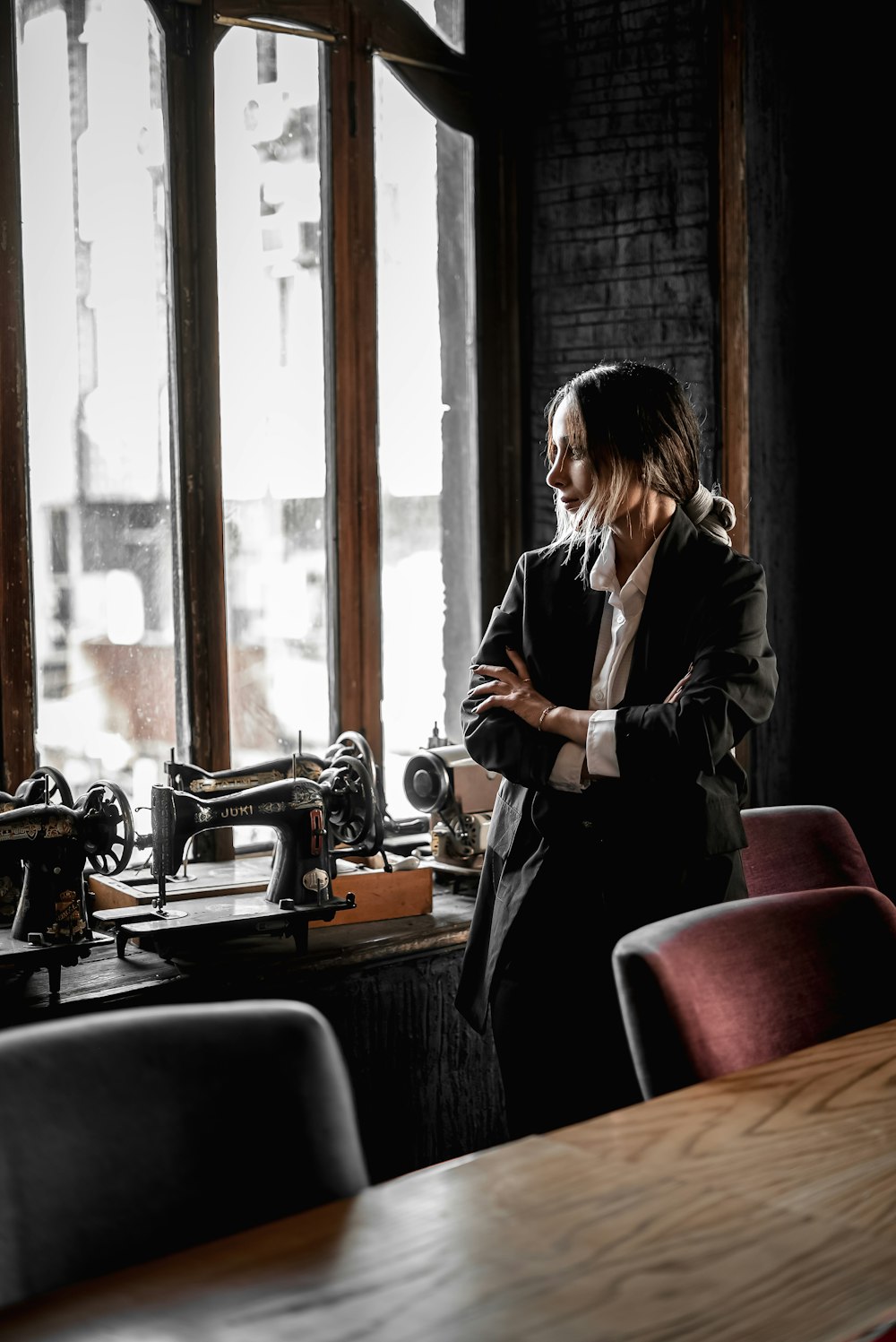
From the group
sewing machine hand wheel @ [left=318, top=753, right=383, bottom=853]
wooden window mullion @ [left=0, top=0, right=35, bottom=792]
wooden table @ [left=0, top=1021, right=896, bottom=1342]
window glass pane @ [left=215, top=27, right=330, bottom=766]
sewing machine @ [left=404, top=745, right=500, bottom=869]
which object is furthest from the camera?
window glass pane @ [left=215, top=27, right=330, bottom=766]

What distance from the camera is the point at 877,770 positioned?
12.1 ft

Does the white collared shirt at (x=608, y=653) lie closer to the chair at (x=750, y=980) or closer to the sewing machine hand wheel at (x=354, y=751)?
the chair at (x=750, y=980)

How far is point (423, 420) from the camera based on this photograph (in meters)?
3.93

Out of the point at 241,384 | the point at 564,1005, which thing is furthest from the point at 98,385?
the point at 564,1005

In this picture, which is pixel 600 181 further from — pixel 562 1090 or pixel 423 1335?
pixel 423 1335

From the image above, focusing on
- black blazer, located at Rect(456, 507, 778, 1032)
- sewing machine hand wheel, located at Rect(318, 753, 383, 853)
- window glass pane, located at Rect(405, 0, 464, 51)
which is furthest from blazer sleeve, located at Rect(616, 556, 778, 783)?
window glass pane, located at Rect(405, 0, 464, 51)

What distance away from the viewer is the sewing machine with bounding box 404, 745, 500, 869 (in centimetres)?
335

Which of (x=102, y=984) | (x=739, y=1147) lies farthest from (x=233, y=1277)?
(x=102, y=984)

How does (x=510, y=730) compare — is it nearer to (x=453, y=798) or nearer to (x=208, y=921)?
(x=208, y=921)

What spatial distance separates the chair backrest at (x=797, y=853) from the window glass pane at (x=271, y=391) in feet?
4.17

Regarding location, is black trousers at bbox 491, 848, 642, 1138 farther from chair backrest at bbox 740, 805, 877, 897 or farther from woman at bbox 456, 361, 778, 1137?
chair backrest at bbox 740, 805, 877, 897

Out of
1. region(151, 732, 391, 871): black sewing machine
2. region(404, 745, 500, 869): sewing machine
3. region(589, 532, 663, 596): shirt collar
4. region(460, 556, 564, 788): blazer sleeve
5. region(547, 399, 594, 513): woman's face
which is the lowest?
region(404, 745, 500, 869): sewing machine

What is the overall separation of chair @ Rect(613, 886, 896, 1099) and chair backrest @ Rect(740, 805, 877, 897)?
623 mm

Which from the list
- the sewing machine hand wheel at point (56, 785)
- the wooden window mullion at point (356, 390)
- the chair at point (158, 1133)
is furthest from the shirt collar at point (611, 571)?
the wooden window mullion at point (356, 390)
